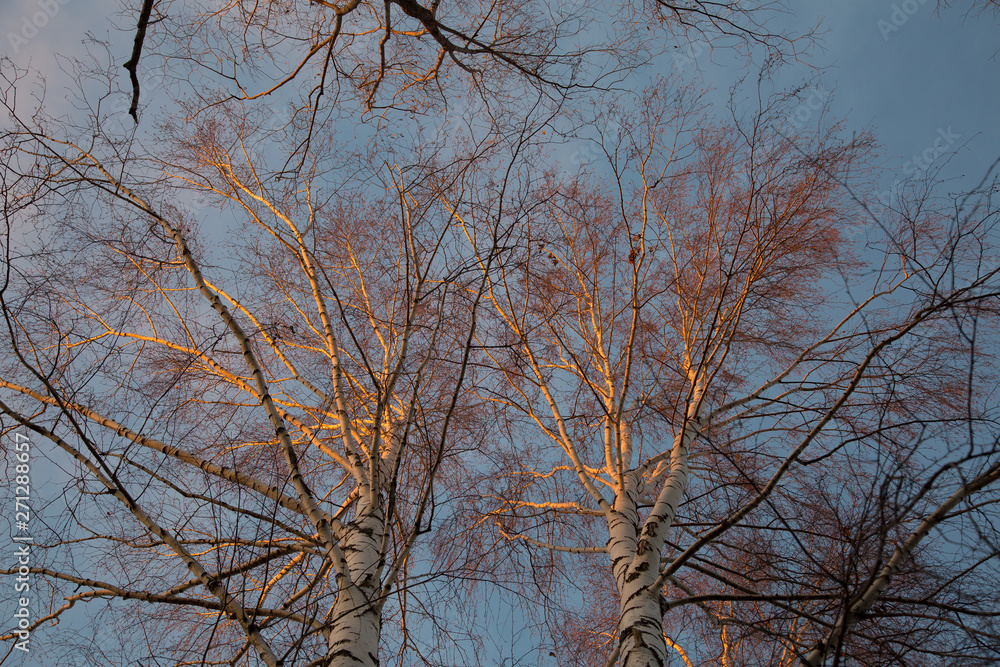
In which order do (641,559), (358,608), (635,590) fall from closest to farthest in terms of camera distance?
(358,608), (635,590), (641,559)

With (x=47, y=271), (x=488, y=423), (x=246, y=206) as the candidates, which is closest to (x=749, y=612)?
(x=488, y=423)

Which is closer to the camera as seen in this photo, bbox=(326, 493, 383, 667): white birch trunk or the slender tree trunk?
bbox=(326, 493, 383, 667): white birch trunk

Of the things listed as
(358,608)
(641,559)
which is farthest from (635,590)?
(358,608)

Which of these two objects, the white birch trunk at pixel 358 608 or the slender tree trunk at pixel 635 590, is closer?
the white birch trunk at pixel 358 608

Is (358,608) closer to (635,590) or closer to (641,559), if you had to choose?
(635,590)

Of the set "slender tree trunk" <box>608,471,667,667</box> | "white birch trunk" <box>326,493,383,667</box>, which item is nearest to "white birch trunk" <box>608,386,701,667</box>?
"slender tree trunk" <box>608,471,667,667</box>

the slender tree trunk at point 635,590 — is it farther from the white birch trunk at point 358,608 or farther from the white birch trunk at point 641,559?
the white birch trunk at point 358,608

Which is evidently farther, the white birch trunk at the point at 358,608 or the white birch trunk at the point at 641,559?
the white birch trunk at the point at 641,559

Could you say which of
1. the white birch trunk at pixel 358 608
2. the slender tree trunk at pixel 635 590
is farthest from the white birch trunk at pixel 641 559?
the white birch trunk at pixel 358 608

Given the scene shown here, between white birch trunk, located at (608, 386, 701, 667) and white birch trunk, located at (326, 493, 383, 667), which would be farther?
white birch trunk, located at (608, 386, 701, 667)

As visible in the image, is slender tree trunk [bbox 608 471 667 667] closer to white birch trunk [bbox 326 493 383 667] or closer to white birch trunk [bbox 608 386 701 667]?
white birch trunk [bbox 608 386 701 667]

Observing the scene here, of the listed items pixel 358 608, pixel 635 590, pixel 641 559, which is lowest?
pixel 358 608

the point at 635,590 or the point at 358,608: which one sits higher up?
the point at 635,590

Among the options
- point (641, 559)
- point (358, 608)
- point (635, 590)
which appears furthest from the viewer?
point (641, 559)
